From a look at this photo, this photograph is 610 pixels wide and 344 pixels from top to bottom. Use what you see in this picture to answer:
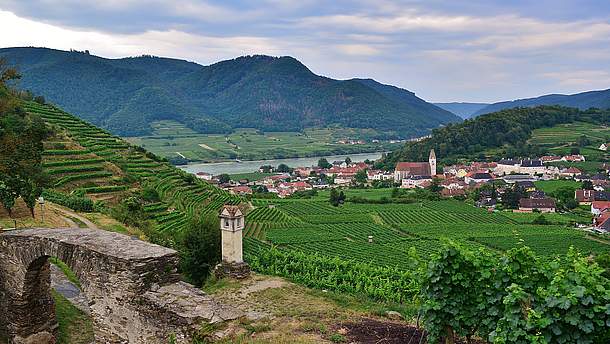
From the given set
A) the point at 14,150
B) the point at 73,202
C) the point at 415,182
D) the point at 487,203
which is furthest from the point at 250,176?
the point at 14,150

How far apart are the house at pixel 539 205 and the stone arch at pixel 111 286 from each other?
218ft

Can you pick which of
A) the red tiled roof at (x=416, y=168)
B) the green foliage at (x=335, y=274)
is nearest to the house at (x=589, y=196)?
the red tiled roof at (x=416, y=168)

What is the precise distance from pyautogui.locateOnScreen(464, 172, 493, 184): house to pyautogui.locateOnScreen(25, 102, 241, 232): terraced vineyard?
56.9 metres

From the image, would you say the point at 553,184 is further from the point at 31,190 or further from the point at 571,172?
the point at 31,190

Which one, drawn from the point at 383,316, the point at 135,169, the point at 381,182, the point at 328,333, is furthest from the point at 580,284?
the point at 381,182

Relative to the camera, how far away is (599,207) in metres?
63.6

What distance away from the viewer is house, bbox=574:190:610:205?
Answer: 6888 cm

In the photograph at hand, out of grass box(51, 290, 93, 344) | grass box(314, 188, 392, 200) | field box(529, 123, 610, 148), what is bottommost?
grass box(314, 188, 392, 200)

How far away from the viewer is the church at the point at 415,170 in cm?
10075

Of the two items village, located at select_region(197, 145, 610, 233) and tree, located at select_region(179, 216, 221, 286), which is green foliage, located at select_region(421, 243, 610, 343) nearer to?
tree, located at select_region(179, 216, 221, 286)

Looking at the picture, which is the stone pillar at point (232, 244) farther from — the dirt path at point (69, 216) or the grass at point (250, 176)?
the grass at point (250, 176)

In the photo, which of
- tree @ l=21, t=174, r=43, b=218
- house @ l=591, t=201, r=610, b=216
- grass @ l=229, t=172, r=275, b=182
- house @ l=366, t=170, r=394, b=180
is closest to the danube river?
grass @ l=229, t=172, r=275, b=182

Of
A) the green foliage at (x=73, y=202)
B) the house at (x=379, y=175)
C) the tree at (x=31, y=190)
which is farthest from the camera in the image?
the house at (x=379, y=175)

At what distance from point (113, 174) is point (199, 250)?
20954 millimetres
